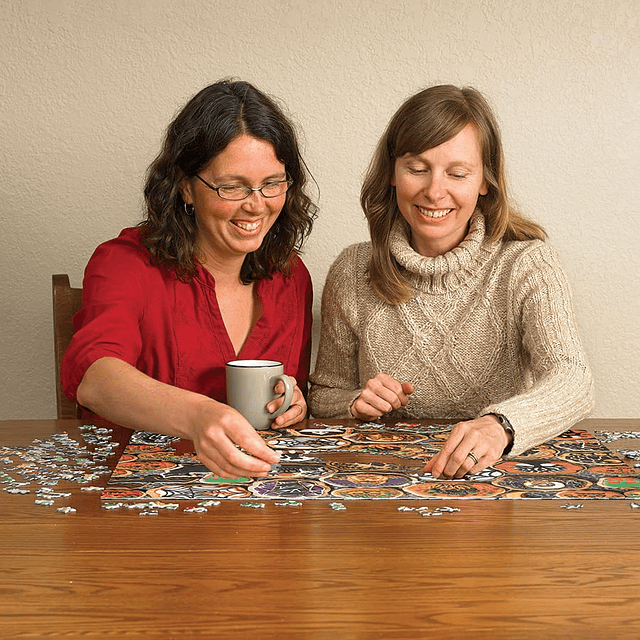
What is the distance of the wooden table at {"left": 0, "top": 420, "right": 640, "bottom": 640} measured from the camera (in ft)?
3.24

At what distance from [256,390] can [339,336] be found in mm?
609

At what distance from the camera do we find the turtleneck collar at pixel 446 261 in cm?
226

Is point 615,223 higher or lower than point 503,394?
higher

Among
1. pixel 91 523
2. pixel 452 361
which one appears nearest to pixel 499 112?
pixel 452 361

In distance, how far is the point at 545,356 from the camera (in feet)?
6.75

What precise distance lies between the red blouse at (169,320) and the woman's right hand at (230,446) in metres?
0.64

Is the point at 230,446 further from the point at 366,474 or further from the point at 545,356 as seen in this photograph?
the point at 545,356

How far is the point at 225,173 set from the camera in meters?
2.13

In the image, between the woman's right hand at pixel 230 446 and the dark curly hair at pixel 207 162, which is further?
the dark curly hair at pixel 207 162

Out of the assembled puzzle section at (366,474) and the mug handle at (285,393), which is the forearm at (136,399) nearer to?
the assembled puzzle section at (366,474)

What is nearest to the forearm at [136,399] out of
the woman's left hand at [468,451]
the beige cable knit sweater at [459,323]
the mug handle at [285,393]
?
the mug handle at [285,393]

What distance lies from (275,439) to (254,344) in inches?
21.0

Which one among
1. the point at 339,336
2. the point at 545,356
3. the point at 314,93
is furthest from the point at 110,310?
the point at 314,93

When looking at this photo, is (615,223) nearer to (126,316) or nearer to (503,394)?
(503,394)
